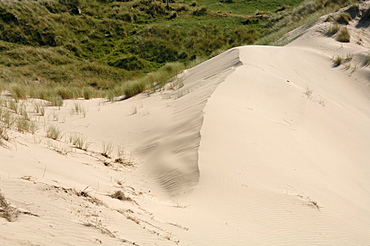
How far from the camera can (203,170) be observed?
14.7 feet

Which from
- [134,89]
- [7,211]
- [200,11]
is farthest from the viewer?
[200,11]

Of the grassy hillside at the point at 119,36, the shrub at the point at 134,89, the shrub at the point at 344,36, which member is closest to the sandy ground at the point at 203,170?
the shrub at the point at 134,89

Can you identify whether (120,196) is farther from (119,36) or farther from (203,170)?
(119,36)

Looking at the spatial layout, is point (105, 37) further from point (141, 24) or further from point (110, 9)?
point (110, 9)

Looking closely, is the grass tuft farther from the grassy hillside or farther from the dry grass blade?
the grassy hillside

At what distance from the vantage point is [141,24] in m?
23.4

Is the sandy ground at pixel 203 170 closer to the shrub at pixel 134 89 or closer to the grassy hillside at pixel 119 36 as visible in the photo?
the shrub at pixel 134 89

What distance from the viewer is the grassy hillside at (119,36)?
14.3 m

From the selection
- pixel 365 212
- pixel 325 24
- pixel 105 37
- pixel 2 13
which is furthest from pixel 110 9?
pixel 365 212

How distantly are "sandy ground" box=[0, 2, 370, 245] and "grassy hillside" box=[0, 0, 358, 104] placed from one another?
11.9 ft

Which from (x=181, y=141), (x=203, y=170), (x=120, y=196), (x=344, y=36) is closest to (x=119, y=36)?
(x=344, y=36)

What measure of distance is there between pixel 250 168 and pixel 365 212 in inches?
57.8

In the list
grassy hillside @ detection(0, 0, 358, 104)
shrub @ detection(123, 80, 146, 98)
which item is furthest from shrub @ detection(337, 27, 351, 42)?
shrub @ detection(123, 80, 146, 98)

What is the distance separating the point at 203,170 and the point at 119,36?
59.7 ft
